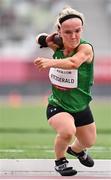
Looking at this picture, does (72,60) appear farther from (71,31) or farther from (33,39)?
(33,39)

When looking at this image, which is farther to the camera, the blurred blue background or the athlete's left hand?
the blurred blue background

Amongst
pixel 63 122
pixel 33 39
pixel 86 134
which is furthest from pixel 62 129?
pixel 33 39

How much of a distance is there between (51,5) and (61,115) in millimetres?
25009

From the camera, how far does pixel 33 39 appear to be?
29938 millimetres

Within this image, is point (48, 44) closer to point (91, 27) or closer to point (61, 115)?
point (61, 115)

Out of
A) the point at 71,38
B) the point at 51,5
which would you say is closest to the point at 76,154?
the point at 71,38

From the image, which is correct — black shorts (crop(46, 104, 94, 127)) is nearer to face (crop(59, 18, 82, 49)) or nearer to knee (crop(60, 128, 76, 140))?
knee (crop(60, 128, 76, 140))

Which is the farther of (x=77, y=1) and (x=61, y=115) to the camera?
(x=77, y=1)

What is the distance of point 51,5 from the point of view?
102 feet

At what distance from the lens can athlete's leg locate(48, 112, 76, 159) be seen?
6094mm

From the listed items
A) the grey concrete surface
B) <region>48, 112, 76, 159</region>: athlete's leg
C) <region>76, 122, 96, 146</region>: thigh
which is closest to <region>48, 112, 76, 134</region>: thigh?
<region>48, 112, 76, 159</region>: athlete's leg

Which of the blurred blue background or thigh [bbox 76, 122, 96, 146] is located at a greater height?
thigh [bbox 76, 122, 96, 146]

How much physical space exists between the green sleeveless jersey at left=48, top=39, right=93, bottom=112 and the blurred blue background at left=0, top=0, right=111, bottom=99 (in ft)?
69.7

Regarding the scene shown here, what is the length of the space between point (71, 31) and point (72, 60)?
25 cm
